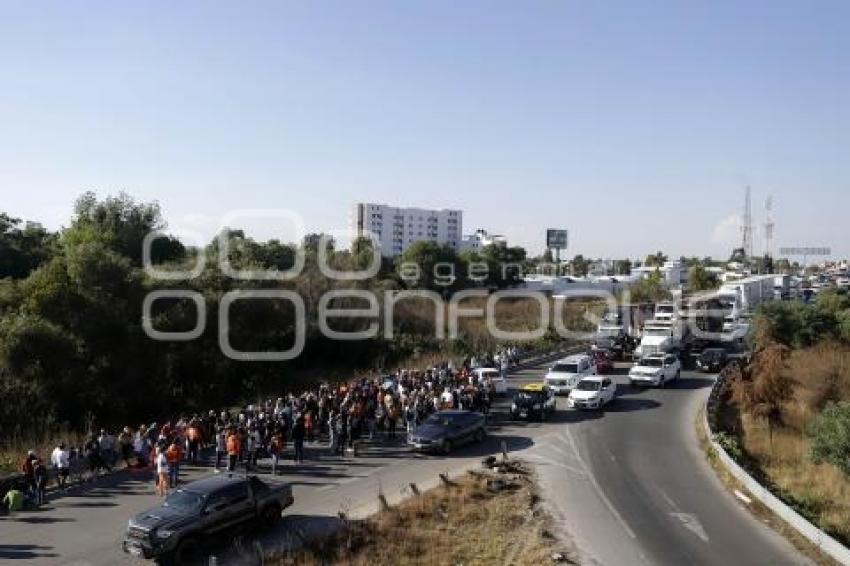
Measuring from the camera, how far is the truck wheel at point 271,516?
1777 cm

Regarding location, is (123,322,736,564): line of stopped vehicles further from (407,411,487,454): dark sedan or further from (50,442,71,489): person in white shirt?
(50,442,71,489): person in white shirt

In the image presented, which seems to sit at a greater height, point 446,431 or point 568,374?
point 568,374

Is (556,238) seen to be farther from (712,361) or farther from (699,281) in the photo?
(712,361)

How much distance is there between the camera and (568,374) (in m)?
36.8

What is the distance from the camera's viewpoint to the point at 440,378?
3450 cm

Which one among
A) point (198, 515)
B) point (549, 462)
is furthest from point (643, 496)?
point (198, 515)

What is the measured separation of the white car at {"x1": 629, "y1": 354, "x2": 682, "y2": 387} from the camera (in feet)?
127

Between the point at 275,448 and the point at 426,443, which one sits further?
the point at 426,443

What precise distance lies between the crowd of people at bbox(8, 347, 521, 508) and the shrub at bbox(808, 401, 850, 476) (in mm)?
11866

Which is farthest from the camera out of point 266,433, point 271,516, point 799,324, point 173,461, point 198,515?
point 799,324

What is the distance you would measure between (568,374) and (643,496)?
15.6m

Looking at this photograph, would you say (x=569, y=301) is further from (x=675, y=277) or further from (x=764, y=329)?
(x=675, y=277)

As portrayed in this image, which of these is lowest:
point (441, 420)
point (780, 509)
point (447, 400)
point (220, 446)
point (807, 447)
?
point (807, 447)

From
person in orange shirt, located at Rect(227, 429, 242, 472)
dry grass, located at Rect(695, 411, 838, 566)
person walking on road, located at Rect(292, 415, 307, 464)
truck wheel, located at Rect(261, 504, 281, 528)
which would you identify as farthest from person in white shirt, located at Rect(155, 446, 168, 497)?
dry grass, located at Rect(695, 411, 838, 566)
